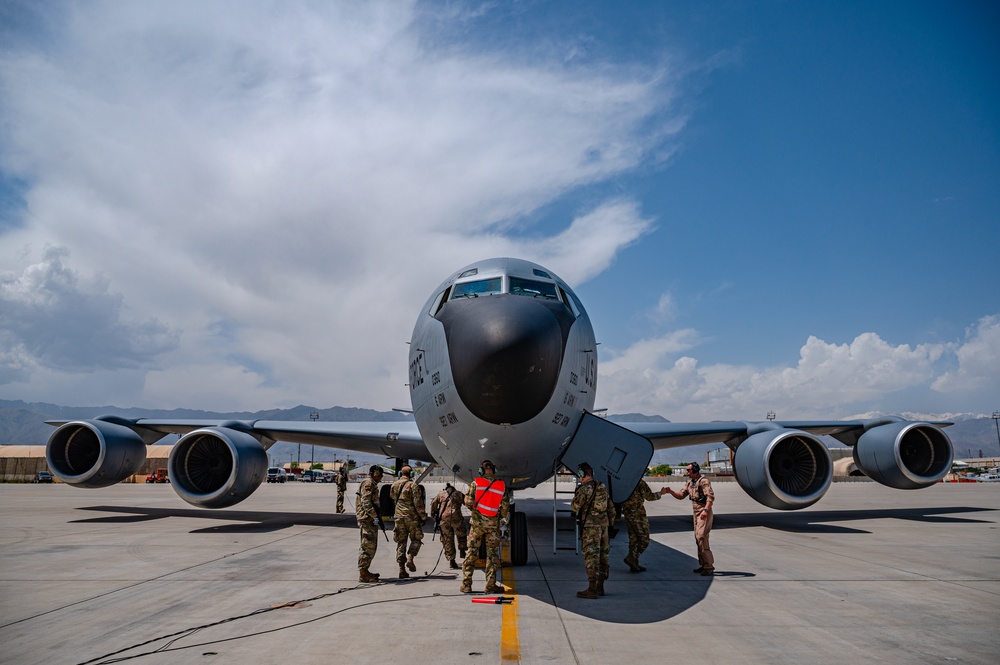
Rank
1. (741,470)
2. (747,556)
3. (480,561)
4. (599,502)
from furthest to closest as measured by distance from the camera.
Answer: (741,470)
(747,556)
(480,561)
(599,502)

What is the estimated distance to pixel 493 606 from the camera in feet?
20.4

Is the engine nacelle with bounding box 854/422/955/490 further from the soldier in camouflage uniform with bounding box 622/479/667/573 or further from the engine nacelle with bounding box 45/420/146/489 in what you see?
the engine nacelle with bounding box 45/420/146/489

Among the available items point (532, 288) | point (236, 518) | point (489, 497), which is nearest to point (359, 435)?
point (236, 518)

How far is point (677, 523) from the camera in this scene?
15750 millimetres

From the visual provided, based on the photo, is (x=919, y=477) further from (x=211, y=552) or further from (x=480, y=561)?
(x=211, y=552)

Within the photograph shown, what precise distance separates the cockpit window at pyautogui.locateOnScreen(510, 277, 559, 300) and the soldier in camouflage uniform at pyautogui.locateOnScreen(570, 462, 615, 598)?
8.52 feet

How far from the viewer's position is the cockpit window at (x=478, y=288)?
27.5 feet

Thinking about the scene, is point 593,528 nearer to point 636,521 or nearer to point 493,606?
point 493,606

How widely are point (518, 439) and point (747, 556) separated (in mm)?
5024

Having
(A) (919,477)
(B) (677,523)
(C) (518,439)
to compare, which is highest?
(C) (518,439)

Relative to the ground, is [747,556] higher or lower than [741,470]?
lower

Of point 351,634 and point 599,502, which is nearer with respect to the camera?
point 351,634

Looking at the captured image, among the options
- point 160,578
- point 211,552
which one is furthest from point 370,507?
point 211,552

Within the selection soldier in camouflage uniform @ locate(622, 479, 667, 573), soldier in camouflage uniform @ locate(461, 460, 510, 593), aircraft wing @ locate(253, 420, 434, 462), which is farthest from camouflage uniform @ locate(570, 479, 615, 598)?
aircraft wing @ locate(253, 420, 434, 462)
